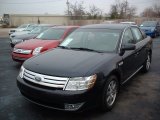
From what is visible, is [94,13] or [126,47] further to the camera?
[94,13]

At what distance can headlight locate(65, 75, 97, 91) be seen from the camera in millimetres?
3543

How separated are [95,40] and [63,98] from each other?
1.93 metres

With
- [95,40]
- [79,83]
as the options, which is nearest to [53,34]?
[95,40]

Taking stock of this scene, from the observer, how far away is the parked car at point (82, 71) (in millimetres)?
3570

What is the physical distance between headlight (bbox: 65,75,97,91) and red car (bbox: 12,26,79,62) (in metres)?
4.05

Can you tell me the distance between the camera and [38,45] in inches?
300

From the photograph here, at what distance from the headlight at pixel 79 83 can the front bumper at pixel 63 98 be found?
0.07 metres

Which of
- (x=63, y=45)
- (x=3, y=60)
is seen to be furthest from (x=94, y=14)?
(x=63, y=45)

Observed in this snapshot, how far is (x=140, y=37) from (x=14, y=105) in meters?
3.84

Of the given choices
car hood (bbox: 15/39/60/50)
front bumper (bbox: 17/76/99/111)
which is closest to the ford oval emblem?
front bumper (bbox: 17/76/99/111)

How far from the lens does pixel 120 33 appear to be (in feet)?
16.4

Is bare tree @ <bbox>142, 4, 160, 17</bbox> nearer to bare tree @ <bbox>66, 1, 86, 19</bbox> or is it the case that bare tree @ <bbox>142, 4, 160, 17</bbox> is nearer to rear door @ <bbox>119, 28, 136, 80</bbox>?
bare tree @ <bbox>66, 1, 86, 19</bbox>

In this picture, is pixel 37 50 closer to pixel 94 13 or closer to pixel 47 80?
pixel 47 80

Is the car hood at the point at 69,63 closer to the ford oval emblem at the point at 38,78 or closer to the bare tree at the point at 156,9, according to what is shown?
the ford oval emblem at the point at 38,78
